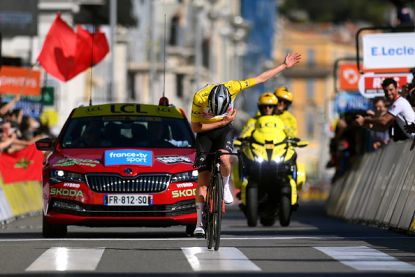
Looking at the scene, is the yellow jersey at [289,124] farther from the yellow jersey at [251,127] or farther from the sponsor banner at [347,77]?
the sponsor banner at [347,77]

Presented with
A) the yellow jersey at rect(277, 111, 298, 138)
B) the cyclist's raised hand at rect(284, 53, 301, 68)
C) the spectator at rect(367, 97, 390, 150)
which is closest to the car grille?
the cyclist's raised hand at rect(284, 53, 301, 68)

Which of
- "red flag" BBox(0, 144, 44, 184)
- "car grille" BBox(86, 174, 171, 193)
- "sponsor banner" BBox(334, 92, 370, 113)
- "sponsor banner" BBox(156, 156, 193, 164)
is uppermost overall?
"sponsor banner" BBox(156, 156, 193, 164)

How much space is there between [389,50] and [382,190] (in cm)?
566

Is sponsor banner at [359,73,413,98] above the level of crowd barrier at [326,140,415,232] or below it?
above

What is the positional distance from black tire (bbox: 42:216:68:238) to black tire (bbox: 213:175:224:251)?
10.7 ft

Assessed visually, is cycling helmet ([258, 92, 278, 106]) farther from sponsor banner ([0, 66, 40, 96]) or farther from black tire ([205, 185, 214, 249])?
sponsor banner ([0, 66, 40, 96])

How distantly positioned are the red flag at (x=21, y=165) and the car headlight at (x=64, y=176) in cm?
788

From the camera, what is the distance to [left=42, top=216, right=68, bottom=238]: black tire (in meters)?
18.3

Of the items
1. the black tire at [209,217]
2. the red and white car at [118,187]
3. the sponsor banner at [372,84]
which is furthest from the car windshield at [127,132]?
the sponsor banner at [372,84]

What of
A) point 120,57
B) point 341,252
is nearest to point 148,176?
point 341,252

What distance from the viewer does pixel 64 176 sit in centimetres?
1817

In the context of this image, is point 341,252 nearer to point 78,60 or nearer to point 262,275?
point 262,275

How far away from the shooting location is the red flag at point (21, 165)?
2695cm

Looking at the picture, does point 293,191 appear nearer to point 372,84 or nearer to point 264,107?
point 264,107
